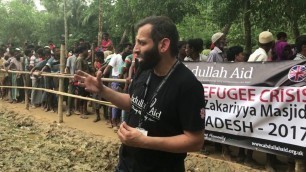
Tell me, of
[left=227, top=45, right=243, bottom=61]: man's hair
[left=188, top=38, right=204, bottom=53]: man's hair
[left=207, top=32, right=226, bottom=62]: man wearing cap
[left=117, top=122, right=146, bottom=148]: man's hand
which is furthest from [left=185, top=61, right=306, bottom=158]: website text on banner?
[left=117, top=122, right=146, bottom=148]: man's hand

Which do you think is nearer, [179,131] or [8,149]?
[179,131]

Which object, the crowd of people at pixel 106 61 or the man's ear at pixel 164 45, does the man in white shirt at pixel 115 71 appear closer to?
the crowd of people at pixel 106 61

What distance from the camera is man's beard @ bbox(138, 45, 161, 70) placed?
2025mm

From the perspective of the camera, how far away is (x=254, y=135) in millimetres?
4684

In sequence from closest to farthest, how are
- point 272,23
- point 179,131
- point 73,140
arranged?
point 179,131
point 73,140
point 272,23

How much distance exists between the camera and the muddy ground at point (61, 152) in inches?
212

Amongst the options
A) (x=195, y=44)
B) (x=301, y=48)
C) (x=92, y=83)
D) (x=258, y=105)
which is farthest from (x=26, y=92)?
(x=92, y=83)

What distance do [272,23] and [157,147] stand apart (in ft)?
28.2

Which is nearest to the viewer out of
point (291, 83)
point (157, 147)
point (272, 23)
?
point (157, 147)

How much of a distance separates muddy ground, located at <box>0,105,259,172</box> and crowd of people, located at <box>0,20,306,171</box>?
0.43m

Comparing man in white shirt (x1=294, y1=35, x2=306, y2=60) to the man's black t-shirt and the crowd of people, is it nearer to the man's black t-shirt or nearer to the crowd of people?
the crowd of people

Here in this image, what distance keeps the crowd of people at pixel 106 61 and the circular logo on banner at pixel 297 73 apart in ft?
2.32

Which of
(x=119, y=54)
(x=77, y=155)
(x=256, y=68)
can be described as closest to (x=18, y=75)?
(x=119, y=54)

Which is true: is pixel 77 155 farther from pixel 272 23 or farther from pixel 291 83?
pixel 272 23
